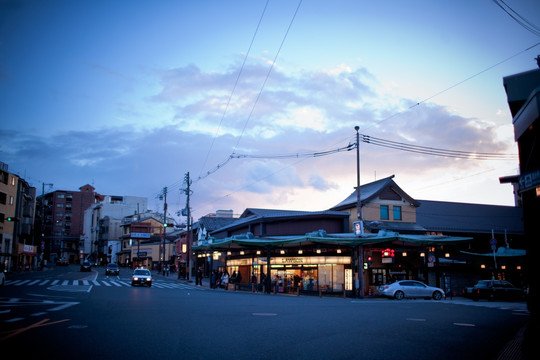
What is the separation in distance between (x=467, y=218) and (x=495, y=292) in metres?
17.6

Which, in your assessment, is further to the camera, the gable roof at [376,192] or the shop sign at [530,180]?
the gable roof at [376,192]

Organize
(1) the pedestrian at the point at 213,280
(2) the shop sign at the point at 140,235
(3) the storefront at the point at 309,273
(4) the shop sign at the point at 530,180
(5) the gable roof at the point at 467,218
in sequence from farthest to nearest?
(2) the shop sign at the point at 140,235 < (5) the gable roof at the point at 467,218 < (1) the pedestrian at the point at 213,280 < (3) the storefront at the point at 309,273 < (4) the shop sign at the point at 530,180

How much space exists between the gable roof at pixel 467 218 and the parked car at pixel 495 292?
11068 millimetres

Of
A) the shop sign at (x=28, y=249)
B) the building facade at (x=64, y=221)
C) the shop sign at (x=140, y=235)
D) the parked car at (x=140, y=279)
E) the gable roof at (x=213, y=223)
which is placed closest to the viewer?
the parked car at (x=140, y=279)

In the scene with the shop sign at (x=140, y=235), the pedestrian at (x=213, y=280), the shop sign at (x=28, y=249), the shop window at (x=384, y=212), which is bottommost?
the pedestrian at (x=213, y=280)

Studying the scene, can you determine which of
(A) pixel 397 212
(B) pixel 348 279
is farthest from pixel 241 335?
(A) pixel 397 212

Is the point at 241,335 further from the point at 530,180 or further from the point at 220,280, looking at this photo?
the point at 220,280

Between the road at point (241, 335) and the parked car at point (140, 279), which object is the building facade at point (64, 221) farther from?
the road at point (241, 335)

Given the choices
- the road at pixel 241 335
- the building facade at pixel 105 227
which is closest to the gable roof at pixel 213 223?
the road at pixel 241 335

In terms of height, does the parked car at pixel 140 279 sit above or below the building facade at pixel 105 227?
below

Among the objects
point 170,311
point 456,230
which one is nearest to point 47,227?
point 456,230

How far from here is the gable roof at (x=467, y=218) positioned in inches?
1789

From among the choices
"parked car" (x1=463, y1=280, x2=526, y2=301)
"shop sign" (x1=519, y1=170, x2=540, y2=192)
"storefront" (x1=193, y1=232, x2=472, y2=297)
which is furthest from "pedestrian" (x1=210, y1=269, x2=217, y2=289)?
"shop sign" (x1=519, y1=170, x2=540, y2=192)

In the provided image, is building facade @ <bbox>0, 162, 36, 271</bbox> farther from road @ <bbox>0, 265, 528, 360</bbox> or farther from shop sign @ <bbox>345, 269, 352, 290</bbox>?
road @ <bbox>0, 265, 528, 360</bbox>
